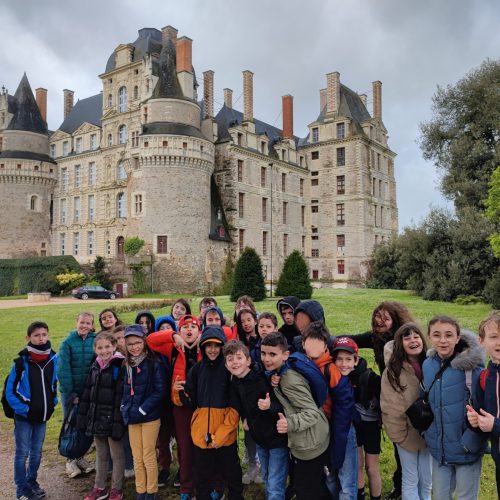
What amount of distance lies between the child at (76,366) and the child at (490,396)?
378 cm

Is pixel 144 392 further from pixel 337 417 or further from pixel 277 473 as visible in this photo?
pixel 337 417

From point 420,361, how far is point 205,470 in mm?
2059


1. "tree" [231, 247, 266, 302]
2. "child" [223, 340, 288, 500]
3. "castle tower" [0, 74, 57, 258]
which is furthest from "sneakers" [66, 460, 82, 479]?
"castle tower" [0, 74, 57, 258]

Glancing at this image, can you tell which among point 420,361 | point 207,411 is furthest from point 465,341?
point 207,411

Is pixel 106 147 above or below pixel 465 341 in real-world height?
above

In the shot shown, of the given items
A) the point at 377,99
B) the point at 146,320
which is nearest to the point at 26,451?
the point at 146,320

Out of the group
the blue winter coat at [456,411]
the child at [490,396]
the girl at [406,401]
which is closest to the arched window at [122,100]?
the girl at [406,401]

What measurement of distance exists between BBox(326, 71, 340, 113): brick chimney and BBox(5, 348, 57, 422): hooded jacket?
41576 mm

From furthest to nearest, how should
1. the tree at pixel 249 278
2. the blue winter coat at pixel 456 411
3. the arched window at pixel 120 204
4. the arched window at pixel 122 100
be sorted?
the arched window at pixel 120 204 → the arched window at pixel 122 100 → the tree at pixel 249 278 → the blue winter coat at pixel 456 411

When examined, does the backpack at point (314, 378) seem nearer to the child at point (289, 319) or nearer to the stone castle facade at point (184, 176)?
the child at point (289, 319)

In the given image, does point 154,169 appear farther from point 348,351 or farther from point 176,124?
point 348,351

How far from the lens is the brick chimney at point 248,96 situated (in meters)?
38.3

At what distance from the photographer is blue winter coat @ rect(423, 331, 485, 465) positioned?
341 cm

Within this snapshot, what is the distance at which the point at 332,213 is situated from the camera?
43.3 metres
